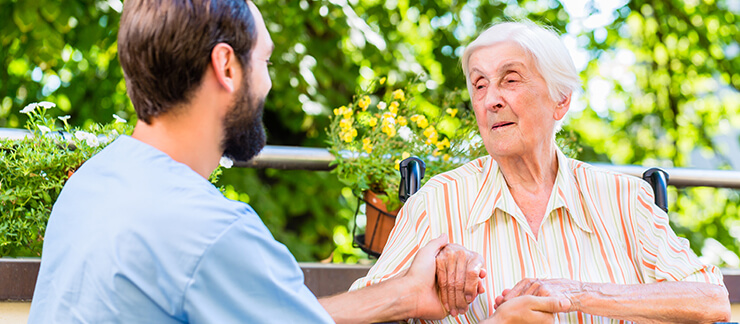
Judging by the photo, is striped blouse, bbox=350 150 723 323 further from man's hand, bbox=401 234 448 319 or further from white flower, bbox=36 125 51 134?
white flower, bbox=36 125 51 134

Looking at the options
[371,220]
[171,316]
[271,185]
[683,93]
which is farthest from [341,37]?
[171,316]

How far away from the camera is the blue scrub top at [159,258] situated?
0.91 meters

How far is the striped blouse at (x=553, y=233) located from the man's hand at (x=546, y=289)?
73 millimetres

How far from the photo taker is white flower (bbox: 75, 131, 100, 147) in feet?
5.75

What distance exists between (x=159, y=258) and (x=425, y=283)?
2.68ft

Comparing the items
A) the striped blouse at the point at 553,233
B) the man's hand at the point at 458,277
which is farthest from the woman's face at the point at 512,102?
the man's hand at the point at 458,277

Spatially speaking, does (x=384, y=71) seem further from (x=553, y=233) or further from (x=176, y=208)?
(x=176, y=208)

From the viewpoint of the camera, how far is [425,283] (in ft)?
5.16

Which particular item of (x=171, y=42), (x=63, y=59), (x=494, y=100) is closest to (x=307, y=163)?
(x=494, y=100)

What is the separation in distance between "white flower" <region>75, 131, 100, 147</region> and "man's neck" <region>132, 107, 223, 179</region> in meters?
0.75

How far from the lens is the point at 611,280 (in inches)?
67.1

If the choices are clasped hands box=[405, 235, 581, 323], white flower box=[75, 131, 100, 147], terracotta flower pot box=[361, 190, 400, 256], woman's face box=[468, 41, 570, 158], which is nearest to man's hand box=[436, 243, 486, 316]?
clasped hands box=[405, 235, 581, 323]

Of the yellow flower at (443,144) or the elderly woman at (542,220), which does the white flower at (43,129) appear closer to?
the elderly woman at (542,220)

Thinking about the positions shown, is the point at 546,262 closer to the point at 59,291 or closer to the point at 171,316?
the point at 171,316
